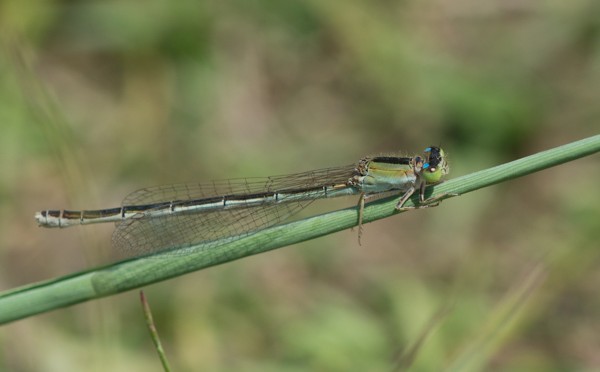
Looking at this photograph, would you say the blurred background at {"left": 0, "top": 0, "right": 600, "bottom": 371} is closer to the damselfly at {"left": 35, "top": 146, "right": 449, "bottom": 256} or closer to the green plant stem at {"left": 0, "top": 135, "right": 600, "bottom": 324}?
the damselfly at {"left": 35, "top": 146, "right": 449, "bottom": 256}

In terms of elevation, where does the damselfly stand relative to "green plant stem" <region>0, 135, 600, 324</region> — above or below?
above

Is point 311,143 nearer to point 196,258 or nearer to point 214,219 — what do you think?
point 214,219

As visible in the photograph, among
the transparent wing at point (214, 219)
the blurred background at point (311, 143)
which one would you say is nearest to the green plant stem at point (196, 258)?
the transparent wing at point (214, 219)

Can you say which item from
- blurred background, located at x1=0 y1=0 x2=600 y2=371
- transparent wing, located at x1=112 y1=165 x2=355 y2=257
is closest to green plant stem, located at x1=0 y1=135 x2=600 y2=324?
transparent wing, located at x1=112 y1=165 x2=355 y2=257

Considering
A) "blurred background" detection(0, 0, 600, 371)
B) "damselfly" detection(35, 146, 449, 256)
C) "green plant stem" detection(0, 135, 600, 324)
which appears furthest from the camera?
"blurred background" detection(0, 0, 600, 371)

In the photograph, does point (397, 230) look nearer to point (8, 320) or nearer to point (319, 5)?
point (319, 5)

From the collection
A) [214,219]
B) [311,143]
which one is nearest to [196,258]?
[214,219]
